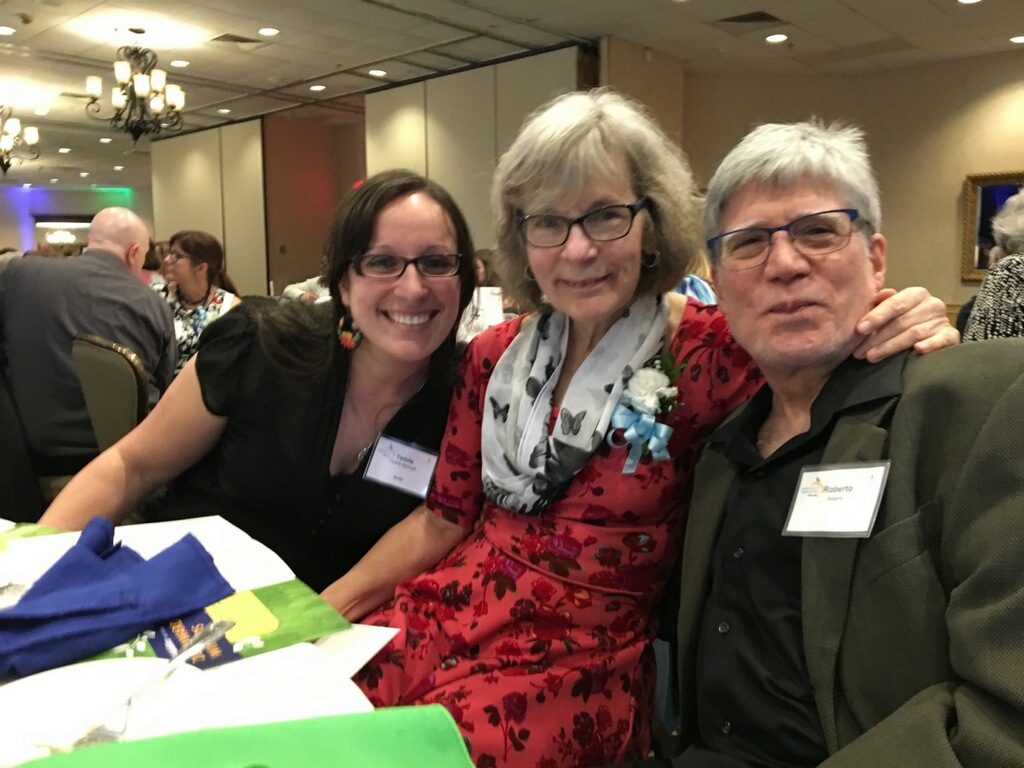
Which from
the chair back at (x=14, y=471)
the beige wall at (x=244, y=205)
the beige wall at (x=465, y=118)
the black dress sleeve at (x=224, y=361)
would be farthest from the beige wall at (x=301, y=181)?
the black dress sleeve at (x=224, y=361)

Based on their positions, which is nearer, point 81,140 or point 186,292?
point 186,292

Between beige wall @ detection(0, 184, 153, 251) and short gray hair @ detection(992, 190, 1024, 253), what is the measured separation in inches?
770

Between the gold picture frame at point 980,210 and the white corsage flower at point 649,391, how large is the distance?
26.4 ft

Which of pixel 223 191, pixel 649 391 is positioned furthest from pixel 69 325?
pixel 223 191

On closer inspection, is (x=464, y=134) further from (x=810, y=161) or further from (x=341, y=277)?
(x=810, y=161)

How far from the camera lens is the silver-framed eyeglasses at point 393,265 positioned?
1755 millimetres

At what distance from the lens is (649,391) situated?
4.77ft

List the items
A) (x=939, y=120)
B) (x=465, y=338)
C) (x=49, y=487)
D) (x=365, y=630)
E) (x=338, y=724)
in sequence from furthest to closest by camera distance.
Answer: (x=939, y=120), (x=49, y=487), (x=465, y=338), (x=365, y=630), (x=338, y=724)

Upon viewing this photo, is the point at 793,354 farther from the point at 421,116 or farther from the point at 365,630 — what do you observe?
the point at 421,116

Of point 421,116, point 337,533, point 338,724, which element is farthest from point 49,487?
point 421,116

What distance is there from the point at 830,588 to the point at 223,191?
445 inches

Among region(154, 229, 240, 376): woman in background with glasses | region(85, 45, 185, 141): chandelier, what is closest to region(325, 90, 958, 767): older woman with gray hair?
region(154, 229, 240, 376): woman in background with glasses

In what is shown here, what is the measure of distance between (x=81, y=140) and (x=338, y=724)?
555 inches

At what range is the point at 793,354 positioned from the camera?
1204 mm
